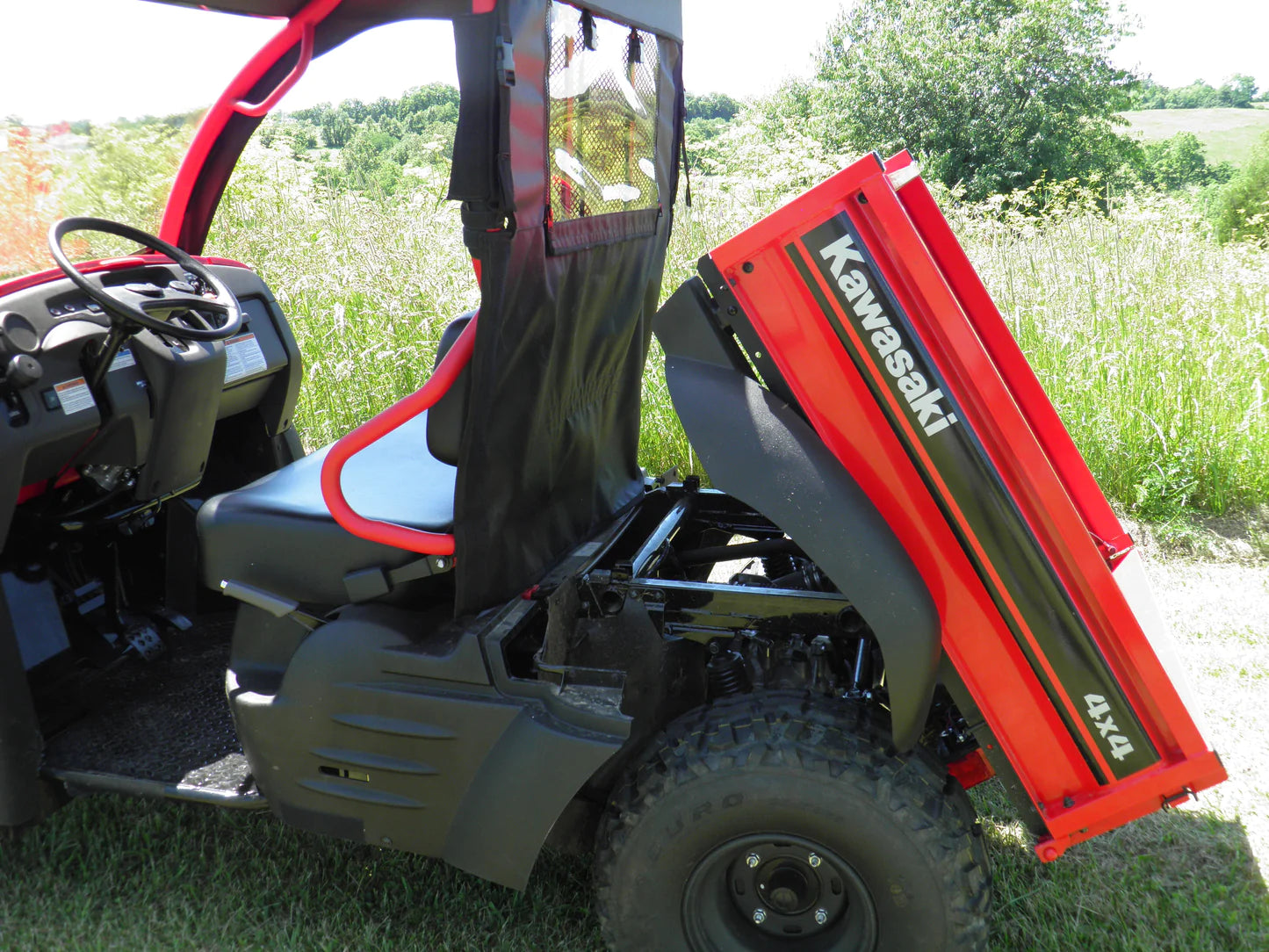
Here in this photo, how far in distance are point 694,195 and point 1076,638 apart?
3.98 meters

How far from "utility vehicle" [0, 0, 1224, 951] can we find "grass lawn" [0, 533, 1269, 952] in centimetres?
26

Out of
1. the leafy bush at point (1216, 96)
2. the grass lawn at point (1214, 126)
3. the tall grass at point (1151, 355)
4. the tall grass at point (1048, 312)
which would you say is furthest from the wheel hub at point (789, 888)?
the leafy bush at point (1216, 96)

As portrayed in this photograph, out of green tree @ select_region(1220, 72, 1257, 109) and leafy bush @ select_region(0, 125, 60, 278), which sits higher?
leafy bush @ select_region(0, 125, 60, 278)

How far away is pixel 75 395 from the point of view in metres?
2.12

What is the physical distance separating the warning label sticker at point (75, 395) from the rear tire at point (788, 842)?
4.52ft

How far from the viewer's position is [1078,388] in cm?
412

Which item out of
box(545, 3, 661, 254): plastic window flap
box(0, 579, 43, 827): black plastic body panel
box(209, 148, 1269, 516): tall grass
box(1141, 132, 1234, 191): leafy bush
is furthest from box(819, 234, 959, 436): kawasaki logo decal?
box(1141, 132, 1234, 191): leafy bush

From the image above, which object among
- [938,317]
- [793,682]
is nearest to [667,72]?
[938,317]

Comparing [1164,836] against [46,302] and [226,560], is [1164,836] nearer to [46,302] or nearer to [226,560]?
[226,560]

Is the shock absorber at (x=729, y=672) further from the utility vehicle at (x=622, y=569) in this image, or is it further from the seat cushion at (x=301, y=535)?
the seat cushion at (x=301, y=535)

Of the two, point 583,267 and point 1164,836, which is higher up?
point 583,267

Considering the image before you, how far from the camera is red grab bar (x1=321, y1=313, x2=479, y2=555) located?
5.86 ft

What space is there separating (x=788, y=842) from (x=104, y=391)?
1.68m

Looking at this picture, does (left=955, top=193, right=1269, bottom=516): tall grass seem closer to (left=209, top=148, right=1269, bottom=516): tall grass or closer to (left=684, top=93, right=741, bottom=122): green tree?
(left=209, top=148, right=1269, bottom=516): tall grass
